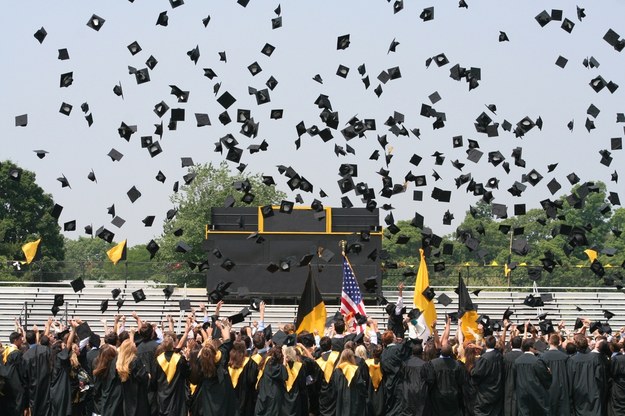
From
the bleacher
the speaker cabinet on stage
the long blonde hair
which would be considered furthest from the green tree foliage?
the long blonde hair

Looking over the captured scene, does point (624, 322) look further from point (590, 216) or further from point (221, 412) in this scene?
point (590, 216)

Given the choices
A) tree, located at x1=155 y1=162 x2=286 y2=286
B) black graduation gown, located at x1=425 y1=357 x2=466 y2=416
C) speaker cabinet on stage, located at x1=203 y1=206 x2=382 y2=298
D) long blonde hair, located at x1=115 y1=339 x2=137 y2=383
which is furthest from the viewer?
tree, located at x1=155 y1=162 x2=286 y2=286

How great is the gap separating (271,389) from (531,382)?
3.29 m

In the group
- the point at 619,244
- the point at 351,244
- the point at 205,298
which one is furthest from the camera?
the point at 619,244

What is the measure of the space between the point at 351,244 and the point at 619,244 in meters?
49.7

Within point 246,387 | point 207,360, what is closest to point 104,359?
point 207,360

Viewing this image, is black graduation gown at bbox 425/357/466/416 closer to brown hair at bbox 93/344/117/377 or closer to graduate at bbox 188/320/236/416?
graduate at bbox 188/320/236/416

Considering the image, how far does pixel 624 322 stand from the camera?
32.9 metres

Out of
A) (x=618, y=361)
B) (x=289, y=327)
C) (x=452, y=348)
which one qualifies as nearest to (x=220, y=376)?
(x=289, y=327)

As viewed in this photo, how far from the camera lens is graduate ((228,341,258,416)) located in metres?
14.8

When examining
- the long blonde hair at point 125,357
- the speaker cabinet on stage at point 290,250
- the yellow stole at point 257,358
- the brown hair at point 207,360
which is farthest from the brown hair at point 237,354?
the speaker cabinet on stage at point 290,250

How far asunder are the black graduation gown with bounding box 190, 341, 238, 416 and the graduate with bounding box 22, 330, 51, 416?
7.15ft

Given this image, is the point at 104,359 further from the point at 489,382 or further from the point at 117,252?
the point at 117,252

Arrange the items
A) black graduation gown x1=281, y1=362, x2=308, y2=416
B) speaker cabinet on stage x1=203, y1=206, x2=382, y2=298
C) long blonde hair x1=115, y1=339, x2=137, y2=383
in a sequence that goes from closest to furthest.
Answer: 1. long blonde hair x1=115, y1=339, x2=137, y2=383
2. black graduation gown x1=281, y1=362, x2=308, y2=416
3. speaker cabinet on stage x1=203, y1=206, x2=382, y2=298
